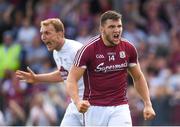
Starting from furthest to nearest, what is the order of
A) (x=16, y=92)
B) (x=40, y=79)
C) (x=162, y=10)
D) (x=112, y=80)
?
(x=162, y=10)
(x=16, y=92)
(x=40, y=79)
(x=112, y=80)

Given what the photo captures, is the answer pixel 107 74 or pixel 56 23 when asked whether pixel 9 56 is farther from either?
pixel 107 74

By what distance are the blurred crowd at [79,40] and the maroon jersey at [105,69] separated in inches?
222

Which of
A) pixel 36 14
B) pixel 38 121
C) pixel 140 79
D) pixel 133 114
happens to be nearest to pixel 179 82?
pixel 133 114

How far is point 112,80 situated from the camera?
10188mm

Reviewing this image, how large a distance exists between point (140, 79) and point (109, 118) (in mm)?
659

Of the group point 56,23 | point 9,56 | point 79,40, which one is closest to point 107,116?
point 56,23

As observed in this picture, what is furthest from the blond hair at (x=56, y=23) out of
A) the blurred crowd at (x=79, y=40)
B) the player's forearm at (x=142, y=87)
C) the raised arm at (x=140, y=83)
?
the blurred crowd at (x=79, y=40)

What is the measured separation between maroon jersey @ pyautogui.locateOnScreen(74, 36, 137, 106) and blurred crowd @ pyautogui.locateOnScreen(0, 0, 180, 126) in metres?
5.64

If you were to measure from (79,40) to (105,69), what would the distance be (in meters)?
8.14

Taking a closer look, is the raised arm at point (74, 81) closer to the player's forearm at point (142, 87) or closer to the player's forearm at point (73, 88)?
the player's forearm at point (73, 88)

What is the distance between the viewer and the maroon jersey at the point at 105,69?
10102mm

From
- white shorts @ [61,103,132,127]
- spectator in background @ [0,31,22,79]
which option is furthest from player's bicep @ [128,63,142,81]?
spectator in background @ [0,31,22,79]

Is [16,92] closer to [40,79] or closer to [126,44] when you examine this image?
[40,79]

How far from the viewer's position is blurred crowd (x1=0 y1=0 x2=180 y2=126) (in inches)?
639
